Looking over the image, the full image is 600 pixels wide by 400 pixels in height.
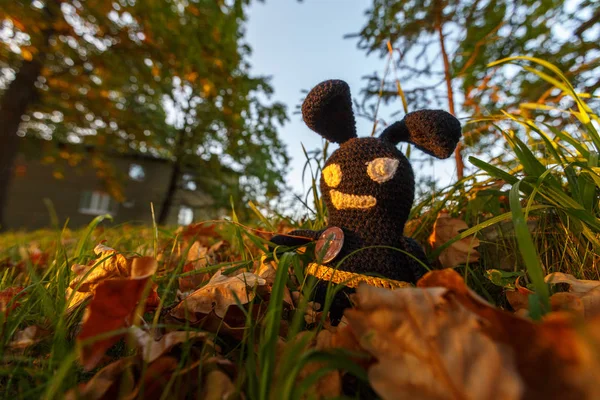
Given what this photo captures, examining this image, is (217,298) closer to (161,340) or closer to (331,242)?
(161,340)

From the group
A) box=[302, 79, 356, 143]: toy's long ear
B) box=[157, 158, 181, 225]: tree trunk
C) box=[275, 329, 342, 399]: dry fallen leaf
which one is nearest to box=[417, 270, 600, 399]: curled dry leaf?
box=[275, 329, 342, 399]: dry fallen leaf

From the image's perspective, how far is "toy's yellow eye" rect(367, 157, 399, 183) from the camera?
874mm

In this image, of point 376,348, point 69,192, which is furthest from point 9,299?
point 69,192

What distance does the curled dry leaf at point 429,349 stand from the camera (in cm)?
32

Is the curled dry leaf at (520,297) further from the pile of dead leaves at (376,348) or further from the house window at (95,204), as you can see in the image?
the house window at (95,204)

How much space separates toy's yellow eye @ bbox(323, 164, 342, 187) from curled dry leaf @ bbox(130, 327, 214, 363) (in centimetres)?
58

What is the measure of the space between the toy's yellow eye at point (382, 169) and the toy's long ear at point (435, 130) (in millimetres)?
126

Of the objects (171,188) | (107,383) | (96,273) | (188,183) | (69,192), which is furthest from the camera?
(69,192)

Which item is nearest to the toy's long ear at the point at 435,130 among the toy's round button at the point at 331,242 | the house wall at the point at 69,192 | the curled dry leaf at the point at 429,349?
the toy's round button at the point at 331,242

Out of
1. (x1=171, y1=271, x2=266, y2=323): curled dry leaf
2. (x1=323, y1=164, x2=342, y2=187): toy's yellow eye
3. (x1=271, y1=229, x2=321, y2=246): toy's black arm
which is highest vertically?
(x1=323, y1=164, x2=342, y2=187): toy's yellow eye

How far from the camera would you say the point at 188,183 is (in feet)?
38.0

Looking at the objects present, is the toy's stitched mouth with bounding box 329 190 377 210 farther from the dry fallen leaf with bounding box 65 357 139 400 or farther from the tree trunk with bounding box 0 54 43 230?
the tree trunk with bounding box 0 54 43 230

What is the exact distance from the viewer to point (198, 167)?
32.8ft

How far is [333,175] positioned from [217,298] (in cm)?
50
